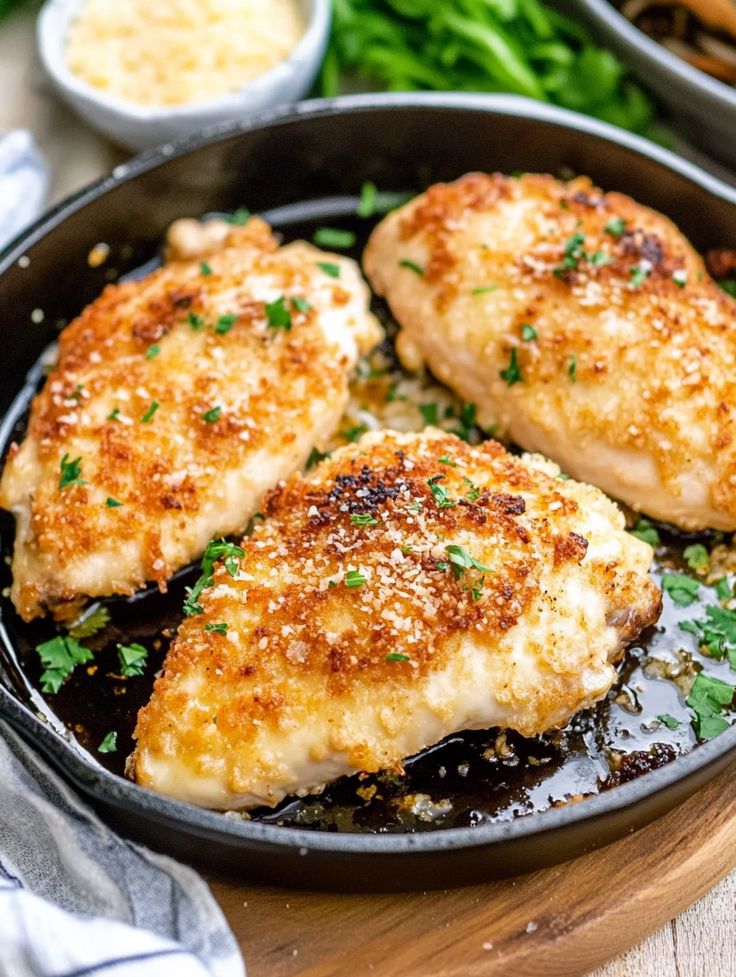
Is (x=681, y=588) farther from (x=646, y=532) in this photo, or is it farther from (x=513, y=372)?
(x=513, y=372)

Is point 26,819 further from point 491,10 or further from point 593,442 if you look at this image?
point 491,10

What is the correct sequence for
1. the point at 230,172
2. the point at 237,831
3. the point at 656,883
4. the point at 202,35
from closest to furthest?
the point at 237,831 < the point at 656,883 < the point at 230,172 < the point at 202,35

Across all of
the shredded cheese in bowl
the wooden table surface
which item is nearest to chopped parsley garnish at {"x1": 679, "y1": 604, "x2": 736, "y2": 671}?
the shredded cheese in bowl

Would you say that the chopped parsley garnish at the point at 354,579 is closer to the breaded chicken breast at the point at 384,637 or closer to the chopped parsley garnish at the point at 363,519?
the breaded chicken breast at the point at 384,637

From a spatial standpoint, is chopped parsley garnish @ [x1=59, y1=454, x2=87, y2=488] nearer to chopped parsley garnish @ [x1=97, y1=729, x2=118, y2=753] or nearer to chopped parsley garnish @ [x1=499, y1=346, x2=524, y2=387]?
chopped parsley garnish @ [x1=97, y1=729, x2=118, y2=753]

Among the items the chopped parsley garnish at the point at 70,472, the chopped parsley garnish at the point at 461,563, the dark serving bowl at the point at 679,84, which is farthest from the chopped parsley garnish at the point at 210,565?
the dark serving bowl at the point at 679,84

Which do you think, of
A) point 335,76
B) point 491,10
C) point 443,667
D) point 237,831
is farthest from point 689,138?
point 237,831

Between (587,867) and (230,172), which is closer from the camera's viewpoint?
(587,867)

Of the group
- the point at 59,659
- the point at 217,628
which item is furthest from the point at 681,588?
the point at 59,659
